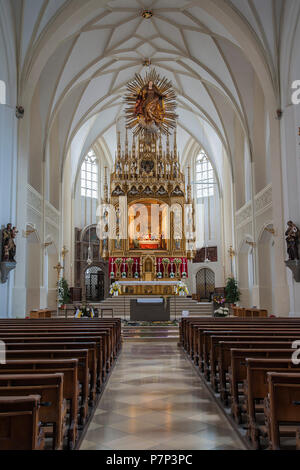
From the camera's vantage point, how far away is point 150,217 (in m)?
25.7

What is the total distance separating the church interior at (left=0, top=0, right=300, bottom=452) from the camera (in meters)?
4.21

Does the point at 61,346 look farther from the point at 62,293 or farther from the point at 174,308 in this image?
the point at 62,293

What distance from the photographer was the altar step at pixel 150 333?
42.6 feet

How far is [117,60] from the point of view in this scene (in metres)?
21.2

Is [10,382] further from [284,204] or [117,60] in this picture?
[117,60]

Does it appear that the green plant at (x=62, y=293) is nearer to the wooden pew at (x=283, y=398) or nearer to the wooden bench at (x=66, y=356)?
the wooden bench at (x=66, y=356)

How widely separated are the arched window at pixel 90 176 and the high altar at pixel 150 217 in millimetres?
4457

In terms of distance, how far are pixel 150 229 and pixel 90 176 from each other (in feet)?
22.5

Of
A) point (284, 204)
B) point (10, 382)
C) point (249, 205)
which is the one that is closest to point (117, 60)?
point (249, 205)

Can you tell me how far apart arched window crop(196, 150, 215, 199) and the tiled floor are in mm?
22404

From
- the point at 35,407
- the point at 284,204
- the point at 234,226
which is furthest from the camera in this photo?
the point at 234,226
